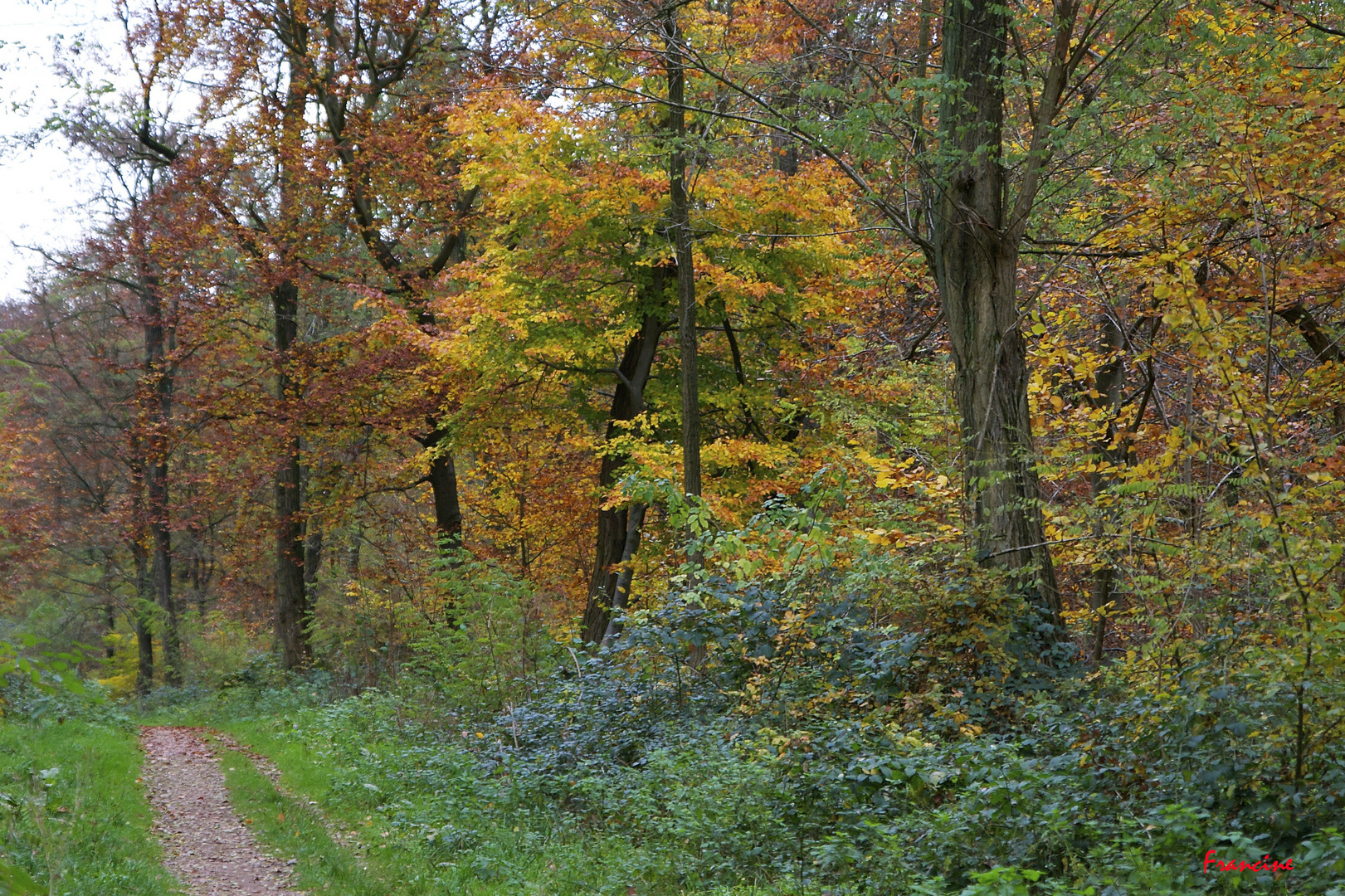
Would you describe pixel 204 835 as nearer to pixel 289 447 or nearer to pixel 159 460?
pixel 289 447

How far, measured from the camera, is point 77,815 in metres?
7.01

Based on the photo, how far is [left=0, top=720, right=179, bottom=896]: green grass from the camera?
5.79m

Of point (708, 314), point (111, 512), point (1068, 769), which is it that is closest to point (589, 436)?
point (708, 314)

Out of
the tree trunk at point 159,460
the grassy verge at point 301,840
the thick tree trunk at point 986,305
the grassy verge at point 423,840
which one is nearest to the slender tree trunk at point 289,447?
the tree trunk at point 159,460

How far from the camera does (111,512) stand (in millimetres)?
20828

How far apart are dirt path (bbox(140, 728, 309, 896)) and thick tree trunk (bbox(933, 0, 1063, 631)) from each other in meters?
5.72

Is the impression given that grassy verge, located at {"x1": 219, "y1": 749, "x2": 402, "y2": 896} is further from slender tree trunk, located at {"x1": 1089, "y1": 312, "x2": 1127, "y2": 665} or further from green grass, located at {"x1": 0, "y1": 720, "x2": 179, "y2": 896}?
slender tree trunk, located at {"x1": 1089, "y1": 312, "x2": 1127, "y2": 665}

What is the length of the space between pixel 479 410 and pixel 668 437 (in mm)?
3041

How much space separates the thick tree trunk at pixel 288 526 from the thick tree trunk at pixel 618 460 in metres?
6.68

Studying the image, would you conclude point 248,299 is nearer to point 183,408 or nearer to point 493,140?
point 183,408

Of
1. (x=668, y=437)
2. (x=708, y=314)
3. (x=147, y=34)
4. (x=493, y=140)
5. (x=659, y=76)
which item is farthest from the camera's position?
(x=147, y=34)
